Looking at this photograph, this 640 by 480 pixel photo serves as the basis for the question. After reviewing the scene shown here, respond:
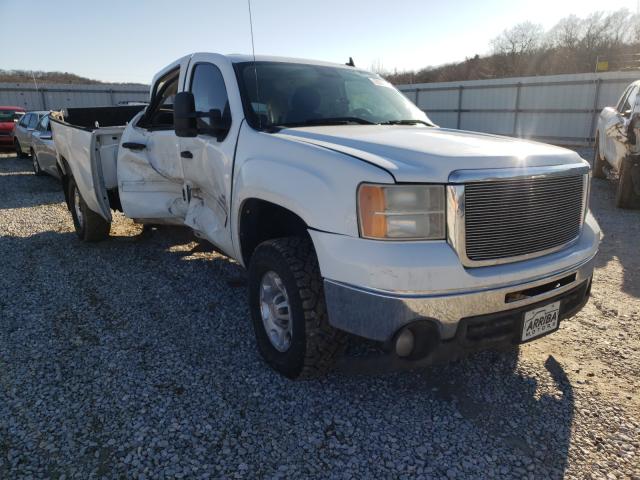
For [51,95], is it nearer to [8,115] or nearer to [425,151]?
[8,115]

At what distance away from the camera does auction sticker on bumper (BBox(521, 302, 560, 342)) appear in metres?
2.52

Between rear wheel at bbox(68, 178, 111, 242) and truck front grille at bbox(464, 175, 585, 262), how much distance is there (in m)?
5.11

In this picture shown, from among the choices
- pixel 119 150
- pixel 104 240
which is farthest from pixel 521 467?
pixel 104 240

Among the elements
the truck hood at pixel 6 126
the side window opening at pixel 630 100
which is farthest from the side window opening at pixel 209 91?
the truck hood at pixel 6 126

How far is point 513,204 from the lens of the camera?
7.93ft

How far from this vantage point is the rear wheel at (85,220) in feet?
19.6

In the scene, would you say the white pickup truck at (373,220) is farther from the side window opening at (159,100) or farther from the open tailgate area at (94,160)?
the open tailgate area at (94,160)

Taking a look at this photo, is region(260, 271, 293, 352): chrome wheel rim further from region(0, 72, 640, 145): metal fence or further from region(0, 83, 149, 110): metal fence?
region(0, 83, 149, 110): metal fence

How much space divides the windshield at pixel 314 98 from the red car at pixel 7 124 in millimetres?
18172

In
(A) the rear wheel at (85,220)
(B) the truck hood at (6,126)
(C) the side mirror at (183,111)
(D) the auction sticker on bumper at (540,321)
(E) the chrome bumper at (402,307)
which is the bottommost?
(A) the rear wheel at (85,220)

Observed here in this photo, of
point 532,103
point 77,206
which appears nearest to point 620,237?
point 77,206

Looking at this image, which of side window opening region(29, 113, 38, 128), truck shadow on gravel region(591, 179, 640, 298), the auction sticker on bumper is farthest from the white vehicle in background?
side window opening region(29, 113, 38, 128)

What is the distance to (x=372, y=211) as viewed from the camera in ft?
7.47

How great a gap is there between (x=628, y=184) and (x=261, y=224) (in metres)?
Result: 6.99
